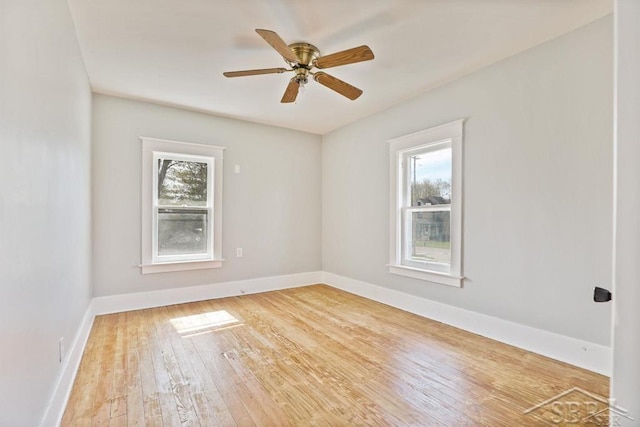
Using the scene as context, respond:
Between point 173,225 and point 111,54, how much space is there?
206 cm

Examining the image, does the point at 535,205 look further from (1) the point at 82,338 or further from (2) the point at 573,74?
(1) the point at 82,338

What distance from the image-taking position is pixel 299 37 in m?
2.44

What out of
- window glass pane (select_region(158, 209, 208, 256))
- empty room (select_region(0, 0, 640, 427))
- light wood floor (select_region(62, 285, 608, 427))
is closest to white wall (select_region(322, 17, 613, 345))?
empty room (select_region(0, 0, 640, 427))

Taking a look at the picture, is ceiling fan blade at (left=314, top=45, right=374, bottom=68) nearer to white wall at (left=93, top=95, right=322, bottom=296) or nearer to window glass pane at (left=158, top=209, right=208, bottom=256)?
white wall at (left=93, top=95, right=322, bottom=296)

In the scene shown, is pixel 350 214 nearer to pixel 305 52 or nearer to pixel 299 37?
pixel 305 52

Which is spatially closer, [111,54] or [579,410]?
[579,410]

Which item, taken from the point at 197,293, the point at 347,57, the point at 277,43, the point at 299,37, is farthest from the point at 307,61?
the point at 197,293

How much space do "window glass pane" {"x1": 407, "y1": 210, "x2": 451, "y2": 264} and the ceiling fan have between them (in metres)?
1.64

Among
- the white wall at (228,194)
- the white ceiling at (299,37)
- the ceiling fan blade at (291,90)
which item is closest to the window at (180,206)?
the white wall at (228,194)

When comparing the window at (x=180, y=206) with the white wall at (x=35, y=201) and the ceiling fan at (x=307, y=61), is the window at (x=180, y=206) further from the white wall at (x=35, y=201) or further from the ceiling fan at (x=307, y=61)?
the ceiling fan at (x=307, y=61)

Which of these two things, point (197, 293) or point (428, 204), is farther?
point (197, 293)

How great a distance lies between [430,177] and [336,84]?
158 cm

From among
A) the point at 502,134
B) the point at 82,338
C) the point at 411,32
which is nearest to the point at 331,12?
the point at 411,32

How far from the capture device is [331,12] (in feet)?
7.08
